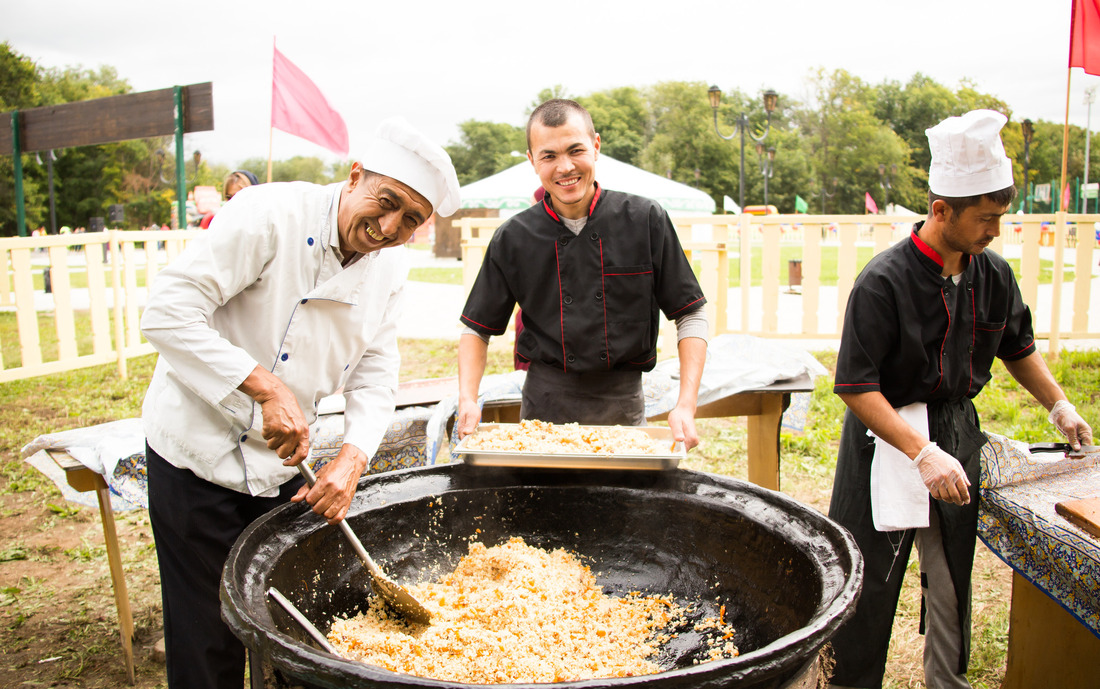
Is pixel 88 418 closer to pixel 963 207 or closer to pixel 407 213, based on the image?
pixel 407 213

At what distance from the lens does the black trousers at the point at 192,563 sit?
1.81 meters

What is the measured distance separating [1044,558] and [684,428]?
3.20ft

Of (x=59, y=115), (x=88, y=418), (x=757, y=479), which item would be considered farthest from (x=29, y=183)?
(x=757, y=479)

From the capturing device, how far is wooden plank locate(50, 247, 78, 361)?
6836 millimetres

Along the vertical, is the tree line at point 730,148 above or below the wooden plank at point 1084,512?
above

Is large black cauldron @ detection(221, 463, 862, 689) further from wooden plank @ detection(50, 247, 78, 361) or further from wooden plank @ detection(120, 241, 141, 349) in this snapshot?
wooden plank @ detection(120, 241, 141, 349)

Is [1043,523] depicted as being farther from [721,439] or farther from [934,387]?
[721,439]

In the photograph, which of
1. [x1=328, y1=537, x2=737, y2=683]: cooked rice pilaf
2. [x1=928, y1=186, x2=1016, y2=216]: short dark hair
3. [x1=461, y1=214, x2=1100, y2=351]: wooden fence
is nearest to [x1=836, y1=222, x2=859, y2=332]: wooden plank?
[x1=461, y1=214, x2=1100, y2=351]: wooden fence

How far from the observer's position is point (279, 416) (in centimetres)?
154

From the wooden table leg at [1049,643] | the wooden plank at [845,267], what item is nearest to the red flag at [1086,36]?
the wooden plank at [845,267]

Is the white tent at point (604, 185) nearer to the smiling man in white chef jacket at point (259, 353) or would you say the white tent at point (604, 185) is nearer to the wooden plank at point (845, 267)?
the wooden plank at point (845, 267)

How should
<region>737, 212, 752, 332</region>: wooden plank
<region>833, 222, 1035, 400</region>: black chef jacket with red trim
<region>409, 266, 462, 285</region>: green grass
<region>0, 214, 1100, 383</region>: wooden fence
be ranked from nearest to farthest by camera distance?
<region>833, 222, 1035, 400</region>: black chef jacket with red trim < <region>0, 214, 1100, 383</region>: wooden fence < <region>737, 212, 752, 332</region>: wooden plank < <region>409, 266, 462, 285</region>: green grass

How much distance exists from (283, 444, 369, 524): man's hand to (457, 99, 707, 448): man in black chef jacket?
21.9 inches

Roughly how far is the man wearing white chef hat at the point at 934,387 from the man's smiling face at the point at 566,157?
85cm
